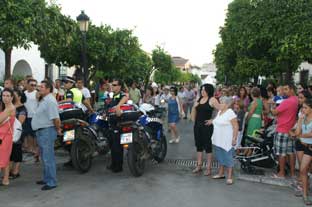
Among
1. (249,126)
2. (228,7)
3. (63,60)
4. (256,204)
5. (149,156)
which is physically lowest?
(256,204)

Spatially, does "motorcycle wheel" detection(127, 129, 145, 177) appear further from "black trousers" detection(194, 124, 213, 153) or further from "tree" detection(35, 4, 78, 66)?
"tree" detection(35, 4, 78, 66)

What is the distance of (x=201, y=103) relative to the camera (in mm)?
7402

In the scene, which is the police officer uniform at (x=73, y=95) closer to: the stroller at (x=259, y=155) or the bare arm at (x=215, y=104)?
the bare arm at (x=215, y=104)

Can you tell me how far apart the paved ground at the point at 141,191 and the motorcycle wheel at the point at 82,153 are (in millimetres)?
151

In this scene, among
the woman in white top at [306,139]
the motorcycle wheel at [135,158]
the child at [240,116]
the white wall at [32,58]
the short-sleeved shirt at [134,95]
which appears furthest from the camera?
the white wall at [32,58]

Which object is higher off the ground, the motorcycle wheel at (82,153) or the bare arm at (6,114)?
the bare arm at (6,114)

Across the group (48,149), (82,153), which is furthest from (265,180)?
(48,149)

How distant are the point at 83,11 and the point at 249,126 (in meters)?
8.20

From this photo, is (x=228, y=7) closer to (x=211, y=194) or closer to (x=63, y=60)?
(x=63, y=60)

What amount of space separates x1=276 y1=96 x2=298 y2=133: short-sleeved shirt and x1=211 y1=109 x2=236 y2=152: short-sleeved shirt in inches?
32.6

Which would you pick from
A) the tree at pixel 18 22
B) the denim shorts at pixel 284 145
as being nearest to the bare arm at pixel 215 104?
the denim shorts at pixel 284 145

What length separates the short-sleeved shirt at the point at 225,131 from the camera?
6.86 metres

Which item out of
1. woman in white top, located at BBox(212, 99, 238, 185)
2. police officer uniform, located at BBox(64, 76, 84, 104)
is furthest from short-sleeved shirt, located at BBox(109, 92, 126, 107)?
woman in white top, located at BBox(212, 99, 238, 185)

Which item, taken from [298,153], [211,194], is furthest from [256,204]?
[298,153]
